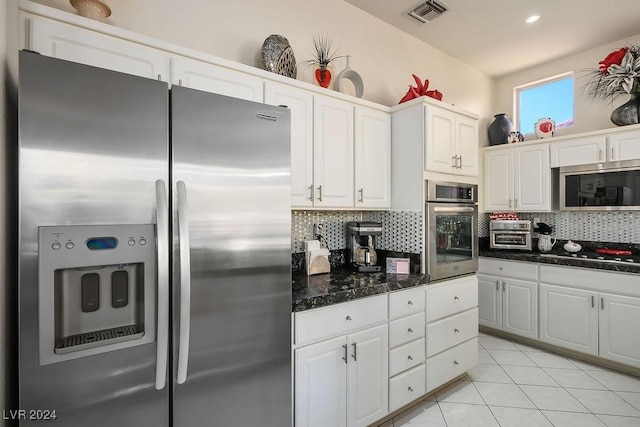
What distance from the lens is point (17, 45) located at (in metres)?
1.23

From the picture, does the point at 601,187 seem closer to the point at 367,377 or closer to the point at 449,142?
the point at 449,142

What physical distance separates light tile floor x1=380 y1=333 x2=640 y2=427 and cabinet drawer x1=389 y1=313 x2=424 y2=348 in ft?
1.79

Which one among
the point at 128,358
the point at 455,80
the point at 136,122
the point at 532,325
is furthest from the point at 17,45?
the point at 532,325

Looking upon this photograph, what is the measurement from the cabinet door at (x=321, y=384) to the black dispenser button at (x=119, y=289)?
2.82 feet

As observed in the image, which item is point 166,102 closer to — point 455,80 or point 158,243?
point 158,243

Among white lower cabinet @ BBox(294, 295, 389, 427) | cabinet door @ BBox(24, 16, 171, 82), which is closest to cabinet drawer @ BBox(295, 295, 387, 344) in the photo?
white lower cabinet @ BBox(294, 295, 389, 427)

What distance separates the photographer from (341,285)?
6.30 feet

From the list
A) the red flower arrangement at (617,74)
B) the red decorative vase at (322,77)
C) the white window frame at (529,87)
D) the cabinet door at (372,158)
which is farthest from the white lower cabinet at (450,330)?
the white window frame at (529,87)

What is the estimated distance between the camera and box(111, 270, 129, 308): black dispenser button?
1.03 meters

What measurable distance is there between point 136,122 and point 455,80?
11.7 feet

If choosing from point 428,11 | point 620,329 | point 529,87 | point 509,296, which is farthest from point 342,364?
point 529,87

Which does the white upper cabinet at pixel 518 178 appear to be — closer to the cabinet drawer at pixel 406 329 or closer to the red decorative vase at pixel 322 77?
the cabinet drawer at pixel 406 329

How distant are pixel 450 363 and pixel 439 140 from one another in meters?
1.69

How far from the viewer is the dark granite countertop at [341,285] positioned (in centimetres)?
166
